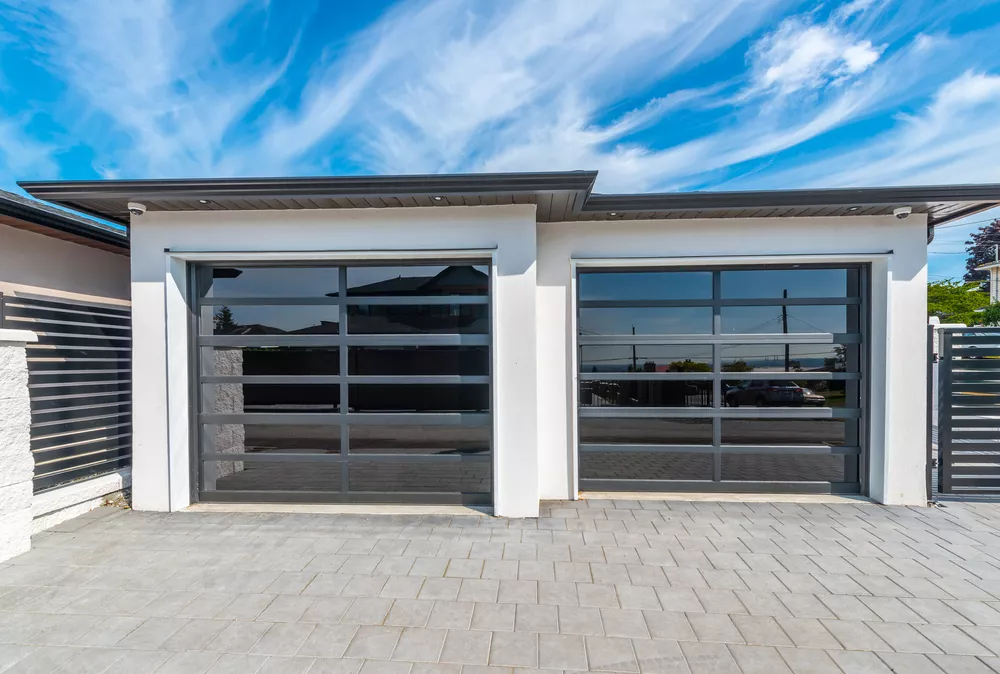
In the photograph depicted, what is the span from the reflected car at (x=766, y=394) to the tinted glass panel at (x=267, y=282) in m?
4.51

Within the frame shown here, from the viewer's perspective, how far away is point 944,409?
14.7ft

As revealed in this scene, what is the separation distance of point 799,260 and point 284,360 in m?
5.49

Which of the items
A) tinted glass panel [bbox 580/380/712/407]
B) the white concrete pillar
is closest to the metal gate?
tinted glass panel [bbox 580/380/712/407]

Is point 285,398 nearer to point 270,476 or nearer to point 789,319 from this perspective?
point 270,476

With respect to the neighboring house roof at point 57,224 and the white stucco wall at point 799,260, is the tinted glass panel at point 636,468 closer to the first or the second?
the white stucco wall at point 799,260

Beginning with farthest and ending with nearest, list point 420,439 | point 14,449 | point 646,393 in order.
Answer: point 646,393 → point 420,439 → point 14,449

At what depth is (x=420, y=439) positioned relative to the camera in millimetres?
4535

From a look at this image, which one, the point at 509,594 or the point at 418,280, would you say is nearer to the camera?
the point at 509,594

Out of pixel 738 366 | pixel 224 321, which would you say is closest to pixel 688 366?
pixel 738 366

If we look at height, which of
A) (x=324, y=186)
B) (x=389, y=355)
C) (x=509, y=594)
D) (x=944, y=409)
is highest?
(x=324, y=186)

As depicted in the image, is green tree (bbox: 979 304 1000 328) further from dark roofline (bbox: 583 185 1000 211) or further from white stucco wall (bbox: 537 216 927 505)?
dark roofline (bbox: 583 185 1000 211)

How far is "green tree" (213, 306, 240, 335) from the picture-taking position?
4.68 m

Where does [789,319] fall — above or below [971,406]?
above

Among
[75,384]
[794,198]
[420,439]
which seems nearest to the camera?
[794,198]
